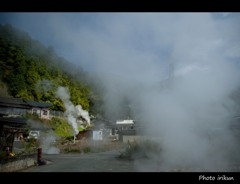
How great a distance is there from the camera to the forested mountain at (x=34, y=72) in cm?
2564

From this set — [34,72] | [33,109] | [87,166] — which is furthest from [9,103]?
[87,166]

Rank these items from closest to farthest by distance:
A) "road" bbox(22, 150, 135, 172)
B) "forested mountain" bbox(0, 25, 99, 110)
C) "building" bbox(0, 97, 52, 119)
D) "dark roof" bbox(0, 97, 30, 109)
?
1. "road" bbox(22, 150, 135, 172)
2. "dark roof" bbox(0, 97, 30, 109)
3. "building" bbox(0, 97, 52, 119)
4. "forested mountain" bbox(0, 25, 99, 110)

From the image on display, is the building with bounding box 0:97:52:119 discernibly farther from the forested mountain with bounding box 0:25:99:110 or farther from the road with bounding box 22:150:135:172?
the road with bounding box 22:150:135:172

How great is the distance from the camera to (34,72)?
94.1ft

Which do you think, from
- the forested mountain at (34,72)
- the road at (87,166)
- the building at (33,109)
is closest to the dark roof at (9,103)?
the building at (33,109)

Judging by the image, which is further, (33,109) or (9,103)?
(33,109)

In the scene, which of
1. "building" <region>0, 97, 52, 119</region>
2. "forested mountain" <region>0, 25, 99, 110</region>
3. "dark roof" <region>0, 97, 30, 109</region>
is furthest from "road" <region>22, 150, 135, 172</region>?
"forested mountain" <region>0, 25, 99, 110</region>

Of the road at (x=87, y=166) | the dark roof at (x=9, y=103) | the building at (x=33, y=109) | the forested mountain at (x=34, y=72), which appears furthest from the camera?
the forested mountain at (x=34, y=72)

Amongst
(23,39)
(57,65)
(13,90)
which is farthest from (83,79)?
(13,90)

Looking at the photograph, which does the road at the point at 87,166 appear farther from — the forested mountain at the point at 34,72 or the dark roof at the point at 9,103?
the forested mountain at the point at 34,72

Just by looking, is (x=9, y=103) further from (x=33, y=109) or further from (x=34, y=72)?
(x=34, y=72)

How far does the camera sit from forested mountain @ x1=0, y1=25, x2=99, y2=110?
84.1ft

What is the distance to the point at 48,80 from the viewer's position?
98.3 ft
